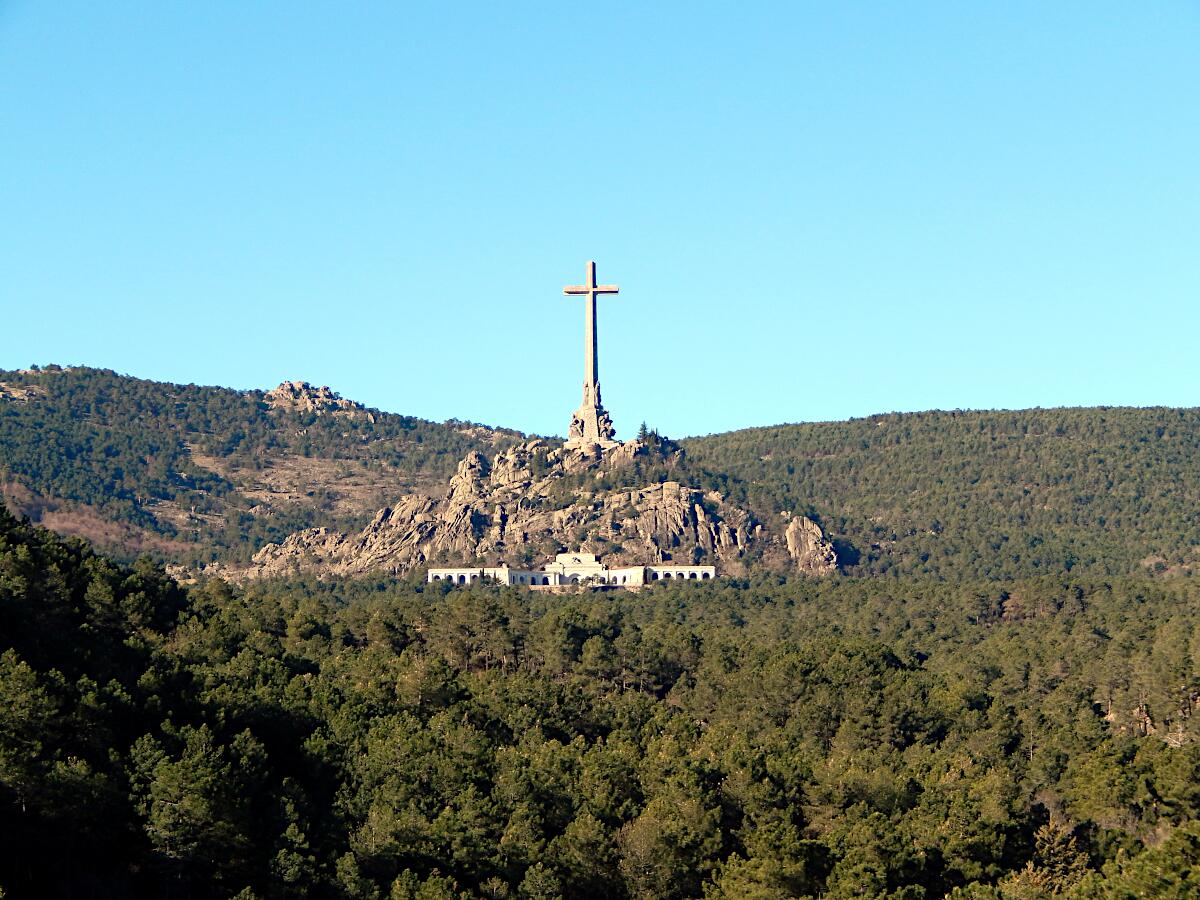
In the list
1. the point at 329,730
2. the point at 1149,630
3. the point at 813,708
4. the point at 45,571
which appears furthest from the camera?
the point at 1149,630

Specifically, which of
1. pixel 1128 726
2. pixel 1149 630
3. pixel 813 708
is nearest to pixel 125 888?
pixel 813 708

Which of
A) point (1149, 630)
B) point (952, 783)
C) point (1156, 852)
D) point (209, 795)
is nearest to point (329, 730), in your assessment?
point (209, 795)

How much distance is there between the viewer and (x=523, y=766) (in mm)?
111688

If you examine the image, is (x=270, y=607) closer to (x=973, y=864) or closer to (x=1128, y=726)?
(x=1128, y=726)

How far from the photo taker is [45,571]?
123875 mm

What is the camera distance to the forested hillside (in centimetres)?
9269

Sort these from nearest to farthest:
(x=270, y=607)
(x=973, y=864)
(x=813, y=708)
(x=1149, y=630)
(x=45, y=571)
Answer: (x=973, y=864) → (x=45, y=571) → (x=813, y=708) → (x=270, y=607) → (x=1149, y=630)

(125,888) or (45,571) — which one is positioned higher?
(45,571)

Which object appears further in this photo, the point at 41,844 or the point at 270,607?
the point at 270,607

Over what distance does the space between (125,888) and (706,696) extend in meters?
71.7

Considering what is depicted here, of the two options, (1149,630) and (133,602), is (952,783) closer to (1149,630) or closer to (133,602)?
(133,602)

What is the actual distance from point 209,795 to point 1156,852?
135 feet

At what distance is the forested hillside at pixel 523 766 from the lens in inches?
3649

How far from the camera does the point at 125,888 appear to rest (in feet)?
293
